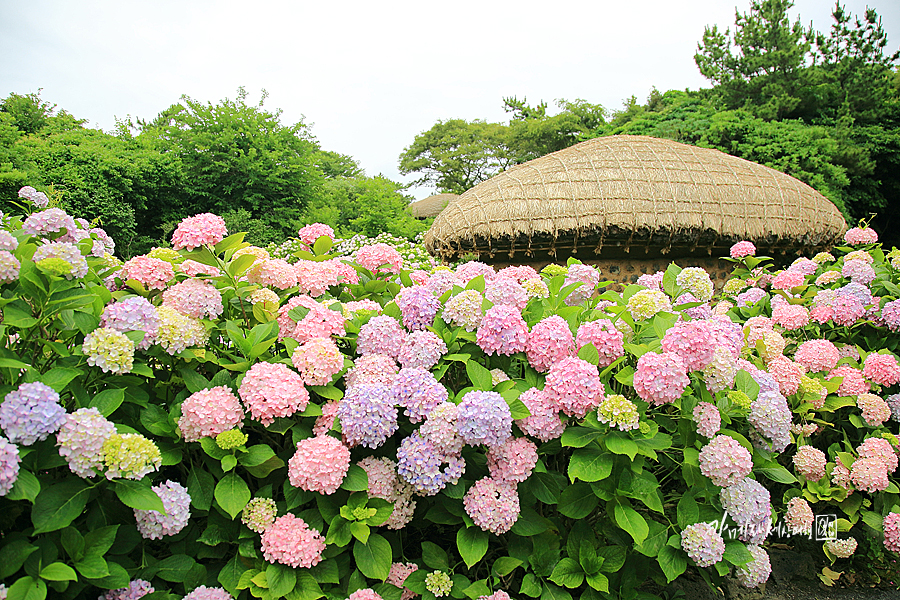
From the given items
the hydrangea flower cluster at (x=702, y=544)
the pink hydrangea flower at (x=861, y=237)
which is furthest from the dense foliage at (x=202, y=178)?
the hydrangea flower cluster at (x=702, y=544)

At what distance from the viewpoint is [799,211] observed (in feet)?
23.8

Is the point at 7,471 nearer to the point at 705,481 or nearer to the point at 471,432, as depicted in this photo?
the point at 471,432

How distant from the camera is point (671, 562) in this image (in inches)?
60.2

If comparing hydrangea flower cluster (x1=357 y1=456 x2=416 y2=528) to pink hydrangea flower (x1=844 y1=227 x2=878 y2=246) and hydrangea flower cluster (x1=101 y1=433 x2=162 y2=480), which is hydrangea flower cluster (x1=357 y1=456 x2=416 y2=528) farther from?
pink hydrangea flower (x1=844 y1=227 x2=878 y2=246)

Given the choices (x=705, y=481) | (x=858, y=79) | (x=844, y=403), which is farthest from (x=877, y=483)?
(x=858, y=79)

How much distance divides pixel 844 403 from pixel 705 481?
1104 mm

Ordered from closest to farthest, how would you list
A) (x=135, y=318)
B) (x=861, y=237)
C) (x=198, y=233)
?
(x=135, y=318), (x=198, y=233), (x=861, y=237)

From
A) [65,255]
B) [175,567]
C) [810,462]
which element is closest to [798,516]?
[810,462]

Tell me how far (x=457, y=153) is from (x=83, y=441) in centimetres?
2845

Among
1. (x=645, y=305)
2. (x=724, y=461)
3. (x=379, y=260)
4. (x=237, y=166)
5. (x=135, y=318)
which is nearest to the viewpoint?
(x=135, y=318)

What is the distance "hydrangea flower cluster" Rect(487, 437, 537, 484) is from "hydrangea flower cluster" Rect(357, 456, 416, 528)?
24 centimetres

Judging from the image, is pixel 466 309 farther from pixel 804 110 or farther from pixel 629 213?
pixel 804 110

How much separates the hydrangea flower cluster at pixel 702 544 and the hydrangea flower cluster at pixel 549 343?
612 millimetres

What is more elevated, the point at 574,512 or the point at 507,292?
the point at 507,292
